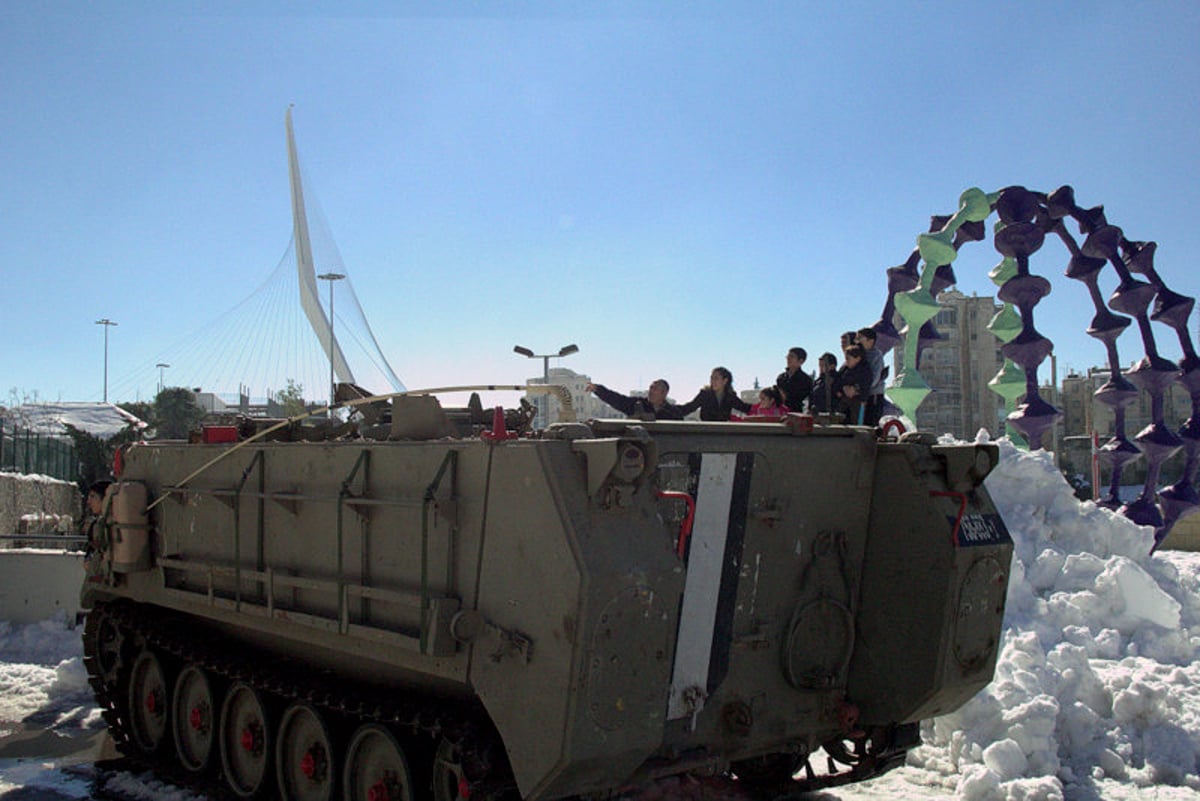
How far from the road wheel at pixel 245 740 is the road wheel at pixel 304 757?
0.45 feet

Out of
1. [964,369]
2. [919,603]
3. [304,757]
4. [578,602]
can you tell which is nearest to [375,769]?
[304,757]

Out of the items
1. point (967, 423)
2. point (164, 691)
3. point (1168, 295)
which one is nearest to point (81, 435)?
point (164, 691)

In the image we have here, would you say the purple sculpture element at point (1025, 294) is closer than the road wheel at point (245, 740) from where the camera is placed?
No

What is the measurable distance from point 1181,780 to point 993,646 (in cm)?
205

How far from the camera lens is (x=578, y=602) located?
4297mm

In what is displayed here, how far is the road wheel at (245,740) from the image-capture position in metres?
6.58

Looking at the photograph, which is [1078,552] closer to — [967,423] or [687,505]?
[687,505]

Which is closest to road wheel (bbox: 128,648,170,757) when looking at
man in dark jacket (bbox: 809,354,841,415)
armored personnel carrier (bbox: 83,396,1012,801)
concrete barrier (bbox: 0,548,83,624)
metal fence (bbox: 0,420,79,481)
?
armored personnel carrier (bbox: 83,396,1012,801)

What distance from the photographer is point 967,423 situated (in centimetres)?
6938

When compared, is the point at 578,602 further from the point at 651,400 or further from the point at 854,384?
the point at 854,384

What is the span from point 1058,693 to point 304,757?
497 centimetres

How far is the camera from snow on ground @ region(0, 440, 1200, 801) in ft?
22.8

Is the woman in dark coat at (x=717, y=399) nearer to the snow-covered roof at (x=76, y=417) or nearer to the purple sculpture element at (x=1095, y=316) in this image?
the purple sculpture element at (x=1095, y=316)

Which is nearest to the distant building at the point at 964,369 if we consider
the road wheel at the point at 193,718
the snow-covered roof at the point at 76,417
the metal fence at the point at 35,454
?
the snow-covered roof at the point at 76,417
